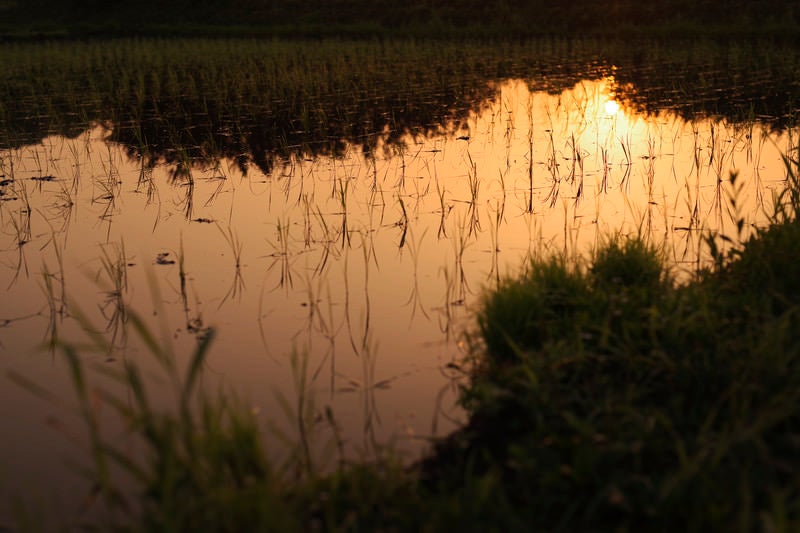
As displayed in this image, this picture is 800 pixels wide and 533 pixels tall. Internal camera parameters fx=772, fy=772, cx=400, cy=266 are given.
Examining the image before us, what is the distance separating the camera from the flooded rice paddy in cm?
250

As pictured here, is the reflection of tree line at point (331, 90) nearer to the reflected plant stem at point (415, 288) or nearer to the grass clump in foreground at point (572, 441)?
the reflected plant stem at point (415, 288)

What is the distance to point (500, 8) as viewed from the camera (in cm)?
1919

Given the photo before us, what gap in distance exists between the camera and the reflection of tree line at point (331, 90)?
6.84 metres

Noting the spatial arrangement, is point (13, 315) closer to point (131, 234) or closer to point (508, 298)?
point (131, 234)

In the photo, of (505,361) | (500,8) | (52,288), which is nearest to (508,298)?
(505,361)

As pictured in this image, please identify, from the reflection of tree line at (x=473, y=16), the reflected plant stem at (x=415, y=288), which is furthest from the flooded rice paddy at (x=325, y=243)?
the reflection of tree line at (x=473, y=16)

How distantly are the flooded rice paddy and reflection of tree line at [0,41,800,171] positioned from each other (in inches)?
8.4

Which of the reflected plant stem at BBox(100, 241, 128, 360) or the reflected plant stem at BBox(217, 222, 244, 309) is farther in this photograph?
the reflected plant stem at BBox(217, 222, 244, 309)

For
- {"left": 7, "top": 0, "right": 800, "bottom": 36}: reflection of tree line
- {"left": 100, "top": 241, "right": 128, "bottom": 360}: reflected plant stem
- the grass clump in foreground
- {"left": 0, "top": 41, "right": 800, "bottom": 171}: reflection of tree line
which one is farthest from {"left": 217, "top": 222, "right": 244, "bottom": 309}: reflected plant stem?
{"left": 7, "top": 0, "right": 800, "bottom": 36}: reflection of tree line

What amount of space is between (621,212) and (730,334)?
1.92 meters

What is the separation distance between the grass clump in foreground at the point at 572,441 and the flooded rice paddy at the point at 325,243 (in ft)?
0.65

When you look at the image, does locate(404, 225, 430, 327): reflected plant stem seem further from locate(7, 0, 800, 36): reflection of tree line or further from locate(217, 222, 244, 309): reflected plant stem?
locate(7, 0, 800, 36): reflection of tree line

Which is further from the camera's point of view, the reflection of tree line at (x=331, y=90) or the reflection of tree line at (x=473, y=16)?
the reflection of tree line at (x=473, y=16)

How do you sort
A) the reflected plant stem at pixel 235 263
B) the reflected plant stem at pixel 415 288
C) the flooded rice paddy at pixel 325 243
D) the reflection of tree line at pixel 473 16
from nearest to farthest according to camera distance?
1. the flooded rice paddy at pixel 325 243
2. the reflected plant stem at pixel 415 288
3. the reflected plant stem at pixel 235 263
4. the reflection of tree line at pixel 473 16
